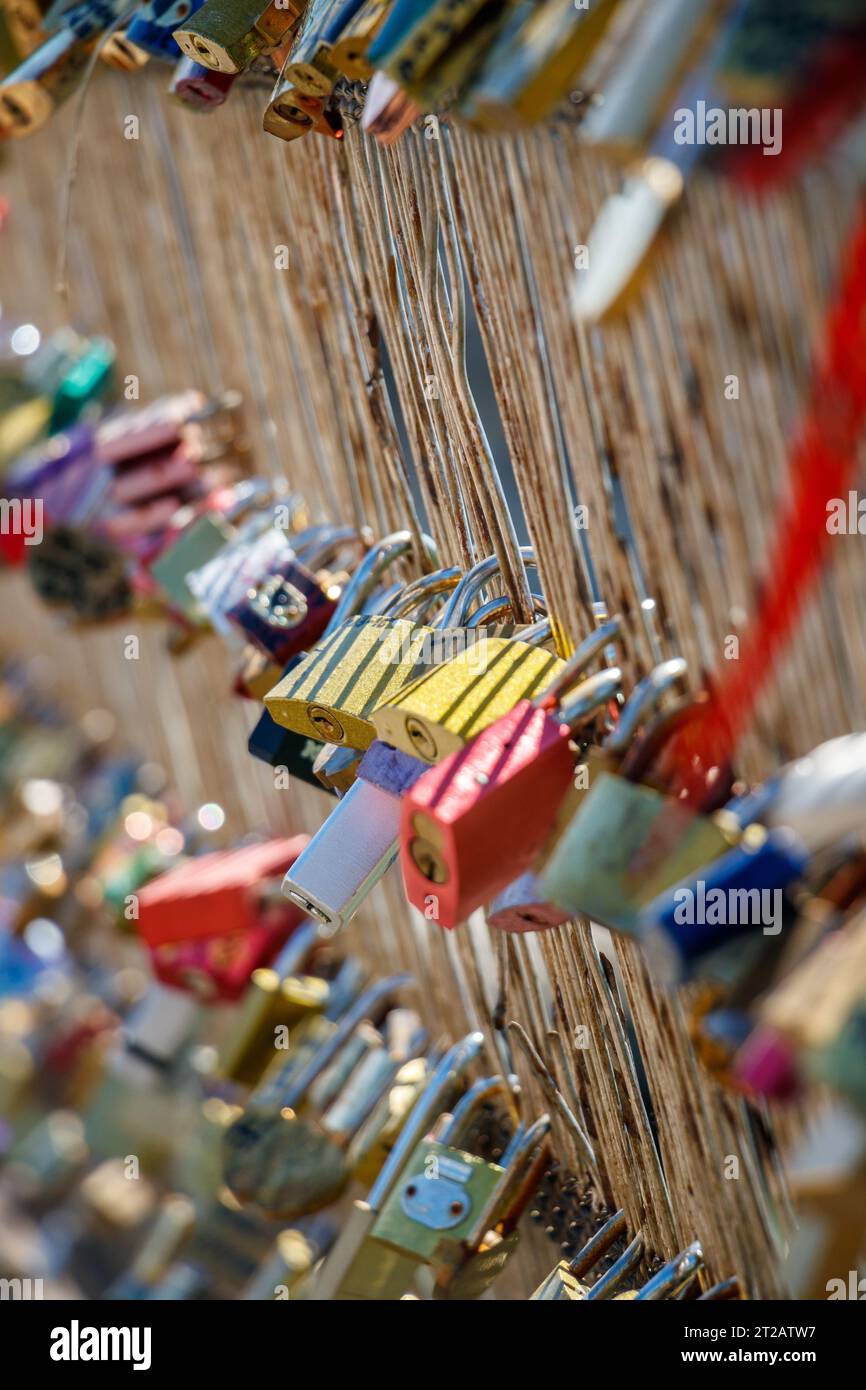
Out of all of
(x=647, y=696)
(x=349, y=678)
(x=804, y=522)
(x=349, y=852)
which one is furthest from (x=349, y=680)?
(x=804, y=522)

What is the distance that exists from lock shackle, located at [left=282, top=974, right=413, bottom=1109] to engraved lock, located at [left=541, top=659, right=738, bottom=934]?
74 centimetres

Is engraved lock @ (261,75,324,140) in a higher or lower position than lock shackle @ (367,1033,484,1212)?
higher

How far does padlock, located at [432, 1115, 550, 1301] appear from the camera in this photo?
1.10 m

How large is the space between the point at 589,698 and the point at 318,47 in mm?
401

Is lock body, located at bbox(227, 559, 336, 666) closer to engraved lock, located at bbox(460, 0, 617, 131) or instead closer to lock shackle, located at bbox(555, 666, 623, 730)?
lock shackle, located at bbox(555, 666, 623, 730)

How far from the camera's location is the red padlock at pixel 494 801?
78cm

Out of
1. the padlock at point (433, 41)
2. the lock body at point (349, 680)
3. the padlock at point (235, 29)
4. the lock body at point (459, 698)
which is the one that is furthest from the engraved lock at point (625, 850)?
the padlock at point (235, 29)

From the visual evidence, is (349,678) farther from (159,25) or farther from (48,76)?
(48,76)

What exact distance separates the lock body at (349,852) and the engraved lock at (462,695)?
0.07 m

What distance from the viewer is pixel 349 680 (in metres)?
0.93

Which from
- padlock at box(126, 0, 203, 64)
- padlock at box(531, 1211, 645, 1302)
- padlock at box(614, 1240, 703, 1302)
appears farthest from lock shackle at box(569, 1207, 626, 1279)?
padlock at box(126, 0, 203, 64)

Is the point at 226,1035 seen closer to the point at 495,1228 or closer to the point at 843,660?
the point at 495,1228
